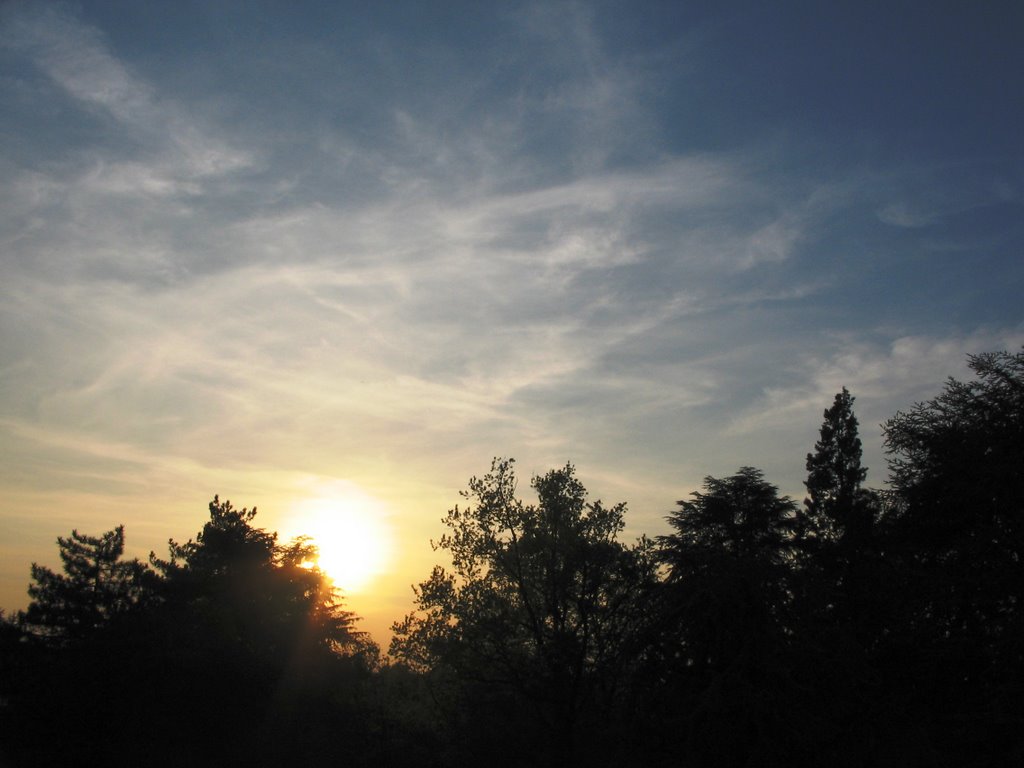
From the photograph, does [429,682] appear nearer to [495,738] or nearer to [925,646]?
[495,738]

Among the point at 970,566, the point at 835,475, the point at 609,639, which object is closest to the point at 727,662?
the point at 970,566

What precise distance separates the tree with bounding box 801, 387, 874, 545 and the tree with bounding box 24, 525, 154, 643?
149 feet

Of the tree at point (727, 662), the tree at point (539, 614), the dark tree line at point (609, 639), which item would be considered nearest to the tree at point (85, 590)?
the dark tree line at point (609, 639)

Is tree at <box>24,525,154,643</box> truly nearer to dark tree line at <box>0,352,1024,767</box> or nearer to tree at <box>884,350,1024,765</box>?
dark tree line at <box>0,352,1024,767</box>

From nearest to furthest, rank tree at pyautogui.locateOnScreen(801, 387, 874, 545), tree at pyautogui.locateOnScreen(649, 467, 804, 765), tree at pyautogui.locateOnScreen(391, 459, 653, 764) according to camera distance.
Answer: tree at pyautogui.locateOnScreen(649, 467, 804, 765)
tree at pyautogui.locateOnScreen(391, 459, 653, 764)
tree at pyautogui.locateOnScreen(801, 387, 874, 545)

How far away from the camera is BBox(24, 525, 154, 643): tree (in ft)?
146

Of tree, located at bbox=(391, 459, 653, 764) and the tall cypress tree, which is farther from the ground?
the tall cypress tree

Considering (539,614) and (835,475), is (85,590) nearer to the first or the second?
(539,614)

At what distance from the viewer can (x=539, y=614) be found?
3612 centimetres

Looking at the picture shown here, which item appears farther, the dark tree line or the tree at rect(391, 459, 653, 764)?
the tree at rect(391, 459, 653, 764)

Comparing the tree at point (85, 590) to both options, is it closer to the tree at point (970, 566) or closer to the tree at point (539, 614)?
the tree at point (539, 614)

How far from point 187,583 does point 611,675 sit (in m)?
31.9

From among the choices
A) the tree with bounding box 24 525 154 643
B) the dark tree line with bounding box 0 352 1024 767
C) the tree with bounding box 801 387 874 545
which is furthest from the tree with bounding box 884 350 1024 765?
the tree with bounding box 24 525 154 643

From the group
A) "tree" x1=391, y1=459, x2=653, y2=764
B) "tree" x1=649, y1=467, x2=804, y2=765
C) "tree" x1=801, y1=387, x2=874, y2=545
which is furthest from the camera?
"tree" x1=801, y1=387, x2=874, y2=545
